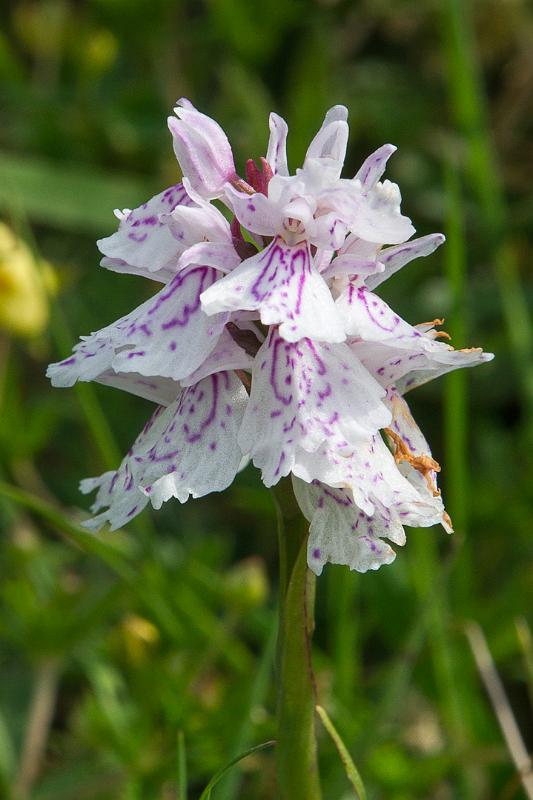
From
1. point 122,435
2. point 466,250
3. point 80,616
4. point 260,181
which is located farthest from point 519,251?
point 260,181

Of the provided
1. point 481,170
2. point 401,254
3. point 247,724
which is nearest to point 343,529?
point 401,254

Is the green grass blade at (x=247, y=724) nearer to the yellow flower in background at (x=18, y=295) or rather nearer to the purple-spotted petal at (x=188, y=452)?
the purple-spotted petal at (x=188, y=452)

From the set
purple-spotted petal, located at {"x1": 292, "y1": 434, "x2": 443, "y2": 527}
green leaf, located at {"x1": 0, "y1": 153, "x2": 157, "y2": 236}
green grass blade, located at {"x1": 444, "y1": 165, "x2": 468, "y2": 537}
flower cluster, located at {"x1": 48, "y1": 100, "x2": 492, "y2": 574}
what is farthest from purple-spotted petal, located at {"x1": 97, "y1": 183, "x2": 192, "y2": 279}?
green leaf, located at {"x1": 0, "y1": 153, "x2": 157, "y2": 236}

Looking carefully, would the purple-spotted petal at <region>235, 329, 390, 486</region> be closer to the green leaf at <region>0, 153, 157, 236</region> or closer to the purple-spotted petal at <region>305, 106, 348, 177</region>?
the purple-spotted petal at <region>305, 106, 348, 177</region>

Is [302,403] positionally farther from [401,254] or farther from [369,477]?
[401,254]

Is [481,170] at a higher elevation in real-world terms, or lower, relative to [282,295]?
higher

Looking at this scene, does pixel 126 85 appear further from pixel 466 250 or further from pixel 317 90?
pixel 466 250
